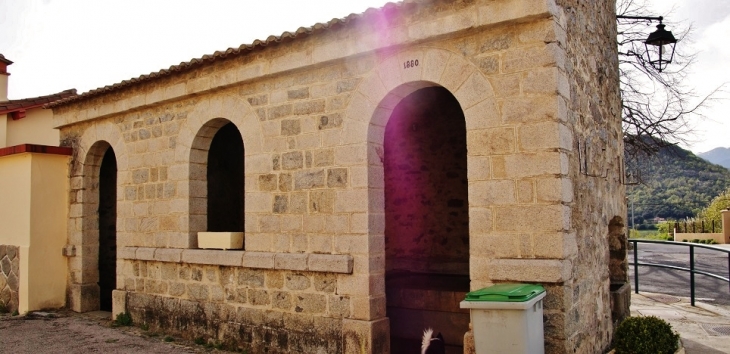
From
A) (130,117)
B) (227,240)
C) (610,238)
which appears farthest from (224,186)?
(610,238)

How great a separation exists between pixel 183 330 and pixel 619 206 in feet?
19.6

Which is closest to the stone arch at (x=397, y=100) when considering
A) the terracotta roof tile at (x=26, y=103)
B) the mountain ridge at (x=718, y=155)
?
the terracotta roof tile at (x=26, y=103)

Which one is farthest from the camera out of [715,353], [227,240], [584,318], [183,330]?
[183,330]

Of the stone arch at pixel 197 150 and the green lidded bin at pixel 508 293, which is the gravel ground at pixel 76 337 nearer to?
the stone arch at pixel 197 150

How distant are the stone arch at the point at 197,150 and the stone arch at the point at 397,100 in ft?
6.72

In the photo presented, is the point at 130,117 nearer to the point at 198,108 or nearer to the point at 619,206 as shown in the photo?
the point at 198,108

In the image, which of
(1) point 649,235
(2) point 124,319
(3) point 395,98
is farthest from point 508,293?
(1) point 649,235

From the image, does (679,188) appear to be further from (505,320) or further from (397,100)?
(505,320)

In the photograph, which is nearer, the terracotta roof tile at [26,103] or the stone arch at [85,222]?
the stone arch at [85,222]

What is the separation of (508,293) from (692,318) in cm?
546

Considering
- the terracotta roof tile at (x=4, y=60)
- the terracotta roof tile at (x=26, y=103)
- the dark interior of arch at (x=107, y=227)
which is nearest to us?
the dark interior of arch at (x=107, y=227)

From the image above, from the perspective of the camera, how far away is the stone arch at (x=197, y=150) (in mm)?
7289

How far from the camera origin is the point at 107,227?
33.2ft

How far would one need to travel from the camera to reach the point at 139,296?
Result: 823 centimetres
